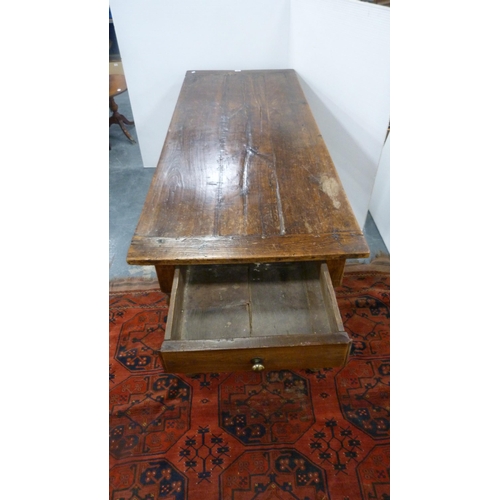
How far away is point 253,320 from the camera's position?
1003 millimetres

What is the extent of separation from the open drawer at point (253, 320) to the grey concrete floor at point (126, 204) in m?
0.75

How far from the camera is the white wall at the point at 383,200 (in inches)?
67.3

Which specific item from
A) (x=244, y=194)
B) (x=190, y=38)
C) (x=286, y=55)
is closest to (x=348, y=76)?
(x=286, y=55)

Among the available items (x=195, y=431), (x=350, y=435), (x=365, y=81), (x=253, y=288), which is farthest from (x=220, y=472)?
(x=365, y=81)

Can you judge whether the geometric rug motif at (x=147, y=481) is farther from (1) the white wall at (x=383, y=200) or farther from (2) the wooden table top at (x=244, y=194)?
(1) the white wall at (x=383, y=200)

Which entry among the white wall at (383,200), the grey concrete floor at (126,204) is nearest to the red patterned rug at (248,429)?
the grey concrete floor at (126,204)

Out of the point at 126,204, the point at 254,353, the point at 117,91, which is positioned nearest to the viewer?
the point at 254,353

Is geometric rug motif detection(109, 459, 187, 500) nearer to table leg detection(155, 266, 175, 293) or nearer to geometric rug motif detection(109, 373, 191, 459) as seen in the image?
geometric rug motif detection(109, 373, 191, 459)

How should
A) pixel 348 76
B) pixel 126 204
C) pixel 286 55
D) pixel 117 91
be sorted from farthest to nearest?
pixel 117 91 < pixel 126 204 < pixel 286 55 < pixel 348 76

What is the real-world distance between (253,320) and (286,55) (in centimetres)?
159

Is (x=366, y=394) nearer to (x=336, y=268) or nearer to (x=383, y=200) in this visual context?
(x=336, y=268)

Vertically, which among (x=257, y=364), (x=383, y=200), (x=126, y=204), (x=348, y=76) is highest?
(x=348, y=76)

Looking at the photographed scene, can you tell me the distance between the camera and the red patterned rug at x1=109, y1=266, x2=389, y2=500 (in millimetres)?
1064

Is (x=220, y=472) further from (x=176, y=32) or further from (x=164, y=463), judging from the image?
(x=176, y=32)
